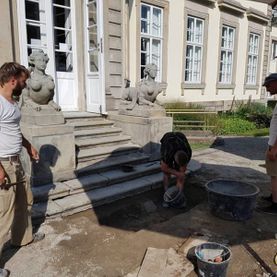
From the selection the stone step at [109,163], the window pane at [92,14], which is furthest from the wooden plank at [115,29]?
the stone step at [109,163]

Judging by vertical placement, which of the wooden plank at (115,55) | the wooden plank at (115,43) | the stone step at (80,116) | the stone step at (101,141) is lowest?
the stone step at (101,141)

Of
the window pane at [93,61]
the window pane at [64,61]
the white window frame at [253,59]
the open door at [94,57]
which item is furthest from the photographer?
the white window frame at [253,59]

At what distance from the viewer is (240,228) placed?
3668mm

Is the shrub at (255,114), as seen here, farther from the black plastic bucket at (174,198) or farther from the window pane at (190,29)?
the black plastic bucket at (174,198)

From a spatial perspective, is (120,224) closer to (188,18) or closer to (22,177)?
(22,177)

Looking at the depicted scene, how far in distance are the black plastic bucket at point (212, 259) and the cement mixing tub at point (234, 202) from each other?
100 centimetres

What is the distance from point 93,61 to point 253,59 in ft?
36.4

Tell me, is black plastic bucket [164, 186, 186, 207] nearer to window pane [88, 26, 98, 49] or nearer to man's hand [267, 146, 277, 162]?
man's hand [267, 146, 277, 162]

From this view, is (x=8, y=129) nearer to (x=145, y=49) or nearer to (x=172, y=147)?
(x=172, y=147)

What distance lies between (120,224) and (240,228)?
152 cm

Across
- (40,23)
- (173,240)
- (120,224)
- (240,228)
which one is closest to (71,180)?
(120,224)

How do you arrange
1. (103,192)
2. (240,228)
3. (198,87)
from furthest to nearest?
(198,87) < (103,192) < (240,228)

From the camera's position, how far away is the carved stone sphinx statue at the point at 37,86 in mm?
4469

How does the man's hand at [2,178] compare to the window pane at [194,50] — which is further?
the window pane at [194,50]
